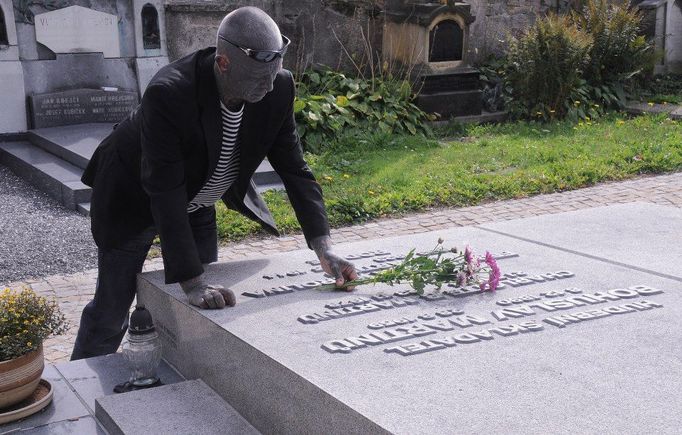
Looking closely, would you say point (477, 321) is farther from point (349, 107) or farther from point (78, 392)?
point (349, 107)

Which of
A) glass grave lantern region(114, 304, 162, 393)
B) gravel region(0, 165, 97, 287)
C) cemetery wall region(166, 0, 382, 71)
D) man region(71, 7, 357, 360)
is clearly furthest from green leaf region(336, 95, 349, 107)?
glass grave lantern region(114, 304, 162, 393)

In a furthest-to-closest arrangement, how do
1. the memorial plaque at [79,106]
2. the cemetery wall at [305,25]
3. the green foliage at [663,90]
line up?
1. the green foliage at [663,90]
2. the cemetery wall at [305,25]
3. the memorial plaque at [79,106]

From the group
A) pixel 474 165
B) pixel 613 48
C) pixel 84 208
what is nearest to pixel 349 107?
pixel 474 165

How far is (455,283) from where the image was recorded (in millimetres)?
3400

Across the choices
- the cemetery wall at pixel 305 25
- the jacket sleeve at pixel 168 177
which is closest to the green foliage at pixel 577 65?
the cemetery wall at pixel 305 25

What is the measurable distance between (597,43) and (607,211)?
26.3 ft

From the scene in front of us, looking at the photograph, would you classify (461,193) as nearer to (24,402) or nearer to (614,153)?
(614,153)

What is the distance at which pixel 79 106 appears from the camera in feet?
31.3

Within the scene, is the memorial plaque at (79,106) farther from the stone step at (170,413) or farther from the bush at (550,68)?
the stone step at (170,413)

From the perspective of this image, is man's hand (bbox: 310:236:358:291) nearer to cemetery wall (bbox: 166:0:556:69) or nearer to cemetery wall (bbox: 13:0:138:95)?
cemetery wall (bbox: 13:0:138:95)

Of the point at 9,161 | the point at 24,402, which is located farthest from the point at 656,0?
the point at 24,402

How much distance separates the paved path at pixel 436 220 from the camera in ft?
18.3

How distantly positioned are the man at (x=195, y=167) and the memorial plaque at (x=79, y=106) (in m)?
6.04

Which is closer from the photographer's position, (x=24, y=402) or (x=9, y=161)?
(x=24, y=402)
